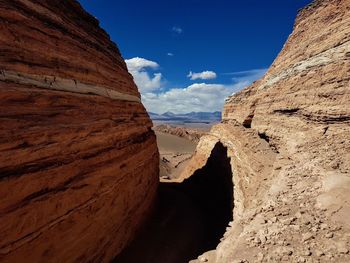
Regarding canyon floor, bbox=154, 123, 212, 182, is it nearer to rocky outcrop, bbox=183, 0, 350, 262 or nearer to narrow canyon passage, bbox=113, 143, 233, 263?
narrow canyon passage, bbox=113, 143, 233, 263

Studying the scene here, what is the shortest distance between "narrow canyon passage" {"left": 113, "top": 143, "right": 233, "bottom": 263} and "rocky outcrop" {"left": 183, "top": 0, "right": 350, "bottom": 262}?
1.40 meters

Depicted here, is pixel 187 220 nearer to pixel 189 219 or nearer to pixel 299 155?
pixel 189 219

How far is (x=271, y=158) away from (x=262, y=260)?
21.7ft

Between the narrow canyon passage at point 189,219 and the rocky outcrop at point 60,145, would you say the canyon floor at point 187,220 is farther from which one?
the rocky outcrop at point 60,145

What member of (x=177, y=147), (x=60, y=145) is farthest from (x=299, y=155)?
(x=177, y=147)

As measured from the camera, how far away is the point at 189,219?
1381 cm

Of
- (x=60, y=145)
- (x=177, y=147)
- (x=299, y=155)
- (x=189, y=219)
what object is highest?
(x=60, y=145)

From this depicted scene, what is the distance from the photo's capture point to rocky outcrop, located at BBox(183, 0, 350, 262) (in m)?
5.95

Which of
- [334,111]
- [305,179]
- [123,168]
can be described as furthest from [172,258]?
[334,111]

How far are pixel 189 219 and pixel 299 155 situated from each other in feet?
21.8

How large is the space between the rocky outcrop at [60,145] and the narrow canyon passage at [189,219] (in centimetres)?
88

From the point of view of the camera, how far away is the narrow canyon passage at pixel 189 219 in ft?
35.1

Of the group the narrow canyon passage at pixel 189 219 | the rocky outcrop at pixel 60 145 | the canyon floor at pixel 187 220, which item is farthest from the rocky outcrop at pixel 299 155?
the rocky outcrop at pixel 60 145

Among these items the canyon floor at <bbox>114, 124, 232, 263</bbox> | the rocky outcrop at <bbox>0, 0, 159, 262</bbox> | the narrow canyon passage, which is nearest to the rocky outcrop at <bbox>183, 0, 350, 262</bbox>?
the narrow canyon passage
